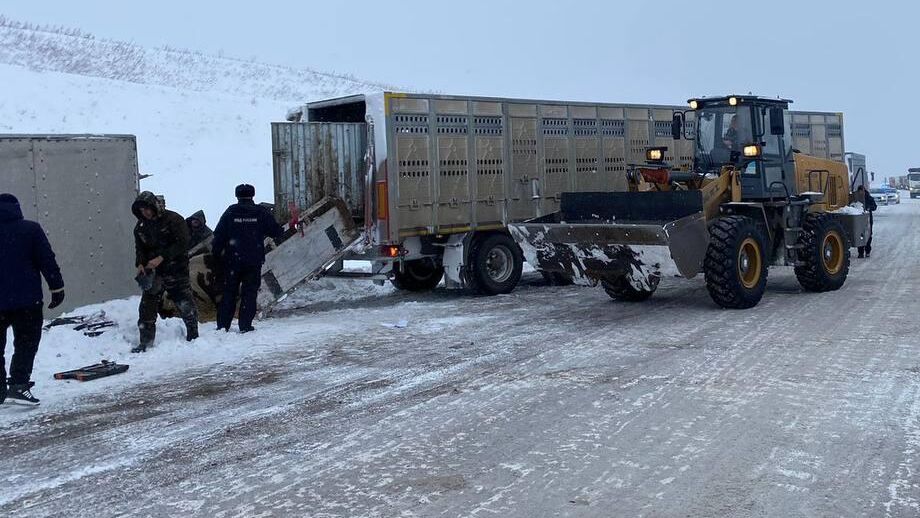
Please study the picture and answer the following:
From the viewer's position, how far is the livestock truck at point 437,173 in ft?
38.7

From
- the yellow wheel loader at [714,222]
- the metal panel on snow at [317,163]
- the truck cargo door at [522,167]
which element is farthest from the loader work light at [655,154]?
the metal panel on snow at [317,163]

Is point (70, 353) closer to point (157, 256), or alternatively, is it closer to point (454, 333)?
point (157, 256)

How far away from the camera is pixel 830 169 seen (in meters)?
14.1

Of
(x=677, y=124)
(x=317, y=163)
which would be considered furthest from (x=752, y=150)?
(x=317, y=163)

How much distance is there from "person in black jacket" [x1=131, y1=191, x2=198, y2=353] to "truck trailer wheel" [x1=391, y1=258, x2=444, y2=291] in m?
4.95

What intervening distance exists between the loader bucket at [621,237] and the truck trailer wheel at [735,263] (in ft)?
0.55

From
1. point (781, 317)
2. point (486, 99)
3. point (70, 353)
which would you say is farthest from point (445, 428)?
point (486, 99)

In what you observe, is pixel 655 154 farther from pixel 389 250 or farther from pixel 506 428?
pixel 506 428

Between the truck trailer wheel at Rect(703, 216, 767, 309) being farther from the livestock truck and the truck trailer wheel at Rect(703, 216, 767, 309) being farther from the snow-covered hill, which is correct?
the snow-covered hill

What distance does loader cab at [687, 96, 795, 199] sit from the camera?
11906 millimetres

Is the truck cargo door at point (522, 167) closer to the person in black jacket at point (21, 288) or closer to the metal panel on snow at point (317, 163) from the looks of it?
the metal panel on snow at point (317, 163)

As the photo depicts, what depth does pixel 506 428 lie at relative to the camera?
6.02 meters

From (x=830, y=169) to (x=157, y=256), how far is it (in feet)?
32.8

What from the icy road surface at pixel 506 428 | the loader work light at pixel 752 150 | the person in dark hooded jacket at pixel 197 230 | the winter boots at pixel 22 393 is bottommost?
the icy road surface at pixel 506 428
